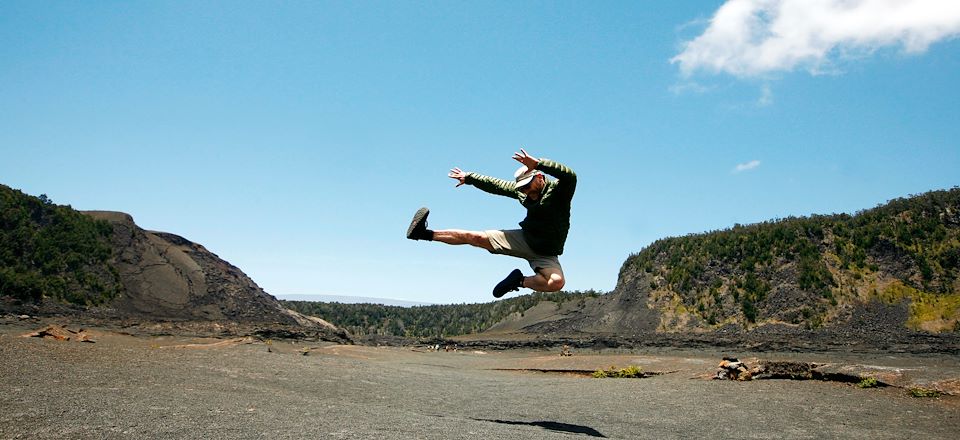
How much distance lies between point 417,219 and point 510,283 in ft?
4.69

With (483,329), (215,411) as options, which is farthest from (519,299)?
(215,411)

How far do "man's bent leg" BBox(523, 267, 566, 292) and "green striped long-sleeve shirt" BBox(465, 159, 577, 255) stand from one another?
0.26 meters

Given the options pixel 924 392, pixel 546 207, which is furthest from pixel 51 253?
pixel 924 392

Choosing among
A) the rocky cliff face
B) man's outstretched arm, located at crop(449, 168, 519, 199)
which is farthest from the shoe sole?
the rocky cliff face

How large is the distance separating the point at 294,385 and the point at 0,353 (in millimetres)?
5271

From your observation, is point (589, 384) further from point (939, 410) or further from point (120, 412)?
point (120, 412)

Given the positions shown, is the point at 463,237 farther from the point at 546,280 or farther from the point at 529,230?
the point at 546,280

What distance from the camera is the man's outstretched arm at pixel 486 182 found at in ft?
26.7

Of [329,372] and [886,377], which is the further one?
[329,372]

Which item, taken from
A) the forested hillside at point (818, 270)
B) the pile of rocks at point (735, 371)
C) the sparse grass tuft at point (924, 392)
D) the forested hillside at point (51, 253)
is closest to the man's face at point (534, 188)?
the sparse grass tuft at point (924, 392)

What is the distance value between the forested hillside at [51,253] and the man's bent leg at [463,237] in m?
35.7

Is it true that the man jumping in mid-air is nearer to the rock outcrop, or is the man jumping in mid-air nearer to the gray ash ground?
the gray ash ground

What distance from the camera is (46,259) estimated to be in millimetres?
38750

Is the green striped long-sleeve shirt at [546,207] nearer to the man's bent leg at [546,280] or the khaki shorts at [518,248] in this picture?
the khaki shorts at [518,248]
